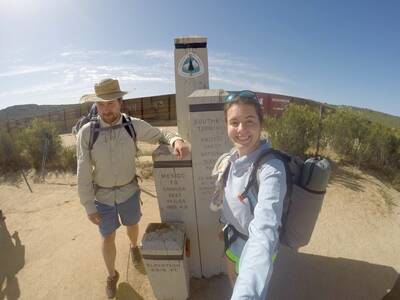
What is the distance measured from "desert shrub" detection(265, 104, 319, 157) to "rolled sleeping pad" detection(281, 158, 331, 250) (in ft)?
17.1

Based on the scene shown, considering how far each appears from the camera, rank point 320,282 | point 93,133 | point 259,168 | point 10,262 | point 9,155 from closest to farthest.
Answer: point 259,168 → point 93,133 → point 320,282 → point 10,262 → point 9,155

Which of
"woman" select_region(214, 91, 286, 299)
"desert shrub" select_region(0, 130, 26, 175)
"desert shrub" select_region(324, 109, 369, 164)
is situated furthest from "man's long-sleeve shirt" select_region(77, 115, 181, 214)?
"desert shrub" select_region(0, 130, 26, 175)

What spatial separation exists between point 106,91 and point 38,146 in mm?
6122

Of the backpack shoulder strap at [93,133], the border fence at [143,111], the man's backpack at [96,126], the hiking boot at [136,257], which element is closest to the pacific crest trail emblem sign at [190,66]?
the man's backpack at [96,126]

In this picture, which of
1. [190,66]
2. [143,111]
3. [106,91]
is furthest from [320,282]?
[143,111]

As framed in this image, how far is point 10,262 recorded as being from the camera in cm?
392

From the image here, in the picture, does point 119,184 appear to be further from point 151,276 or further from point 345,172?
point 345,172

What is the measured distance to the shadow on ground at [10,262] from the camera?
3385mm

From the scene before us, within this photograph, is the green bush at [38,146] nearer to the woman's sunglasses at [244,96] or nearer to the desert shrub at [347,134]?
the desert shrub at [347,134]

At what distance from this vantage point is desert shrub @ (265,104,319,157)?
6750 mm

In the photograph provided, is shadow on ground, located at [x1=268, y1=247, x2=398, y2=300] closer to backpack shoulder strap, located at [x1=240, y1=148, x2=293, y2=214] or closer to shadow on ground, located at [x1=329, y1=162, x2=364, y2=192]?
backpack shoulder strap, located at [x1=240, y1=148, x2=293, y2=214]

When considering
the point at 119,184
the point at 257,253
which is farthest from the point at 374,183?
the point at 257,253

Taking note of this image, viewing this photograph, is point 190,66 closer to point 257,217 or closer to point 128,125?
point 128,125

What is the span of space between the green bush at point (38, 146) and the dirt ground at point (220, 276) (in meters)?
2.04
